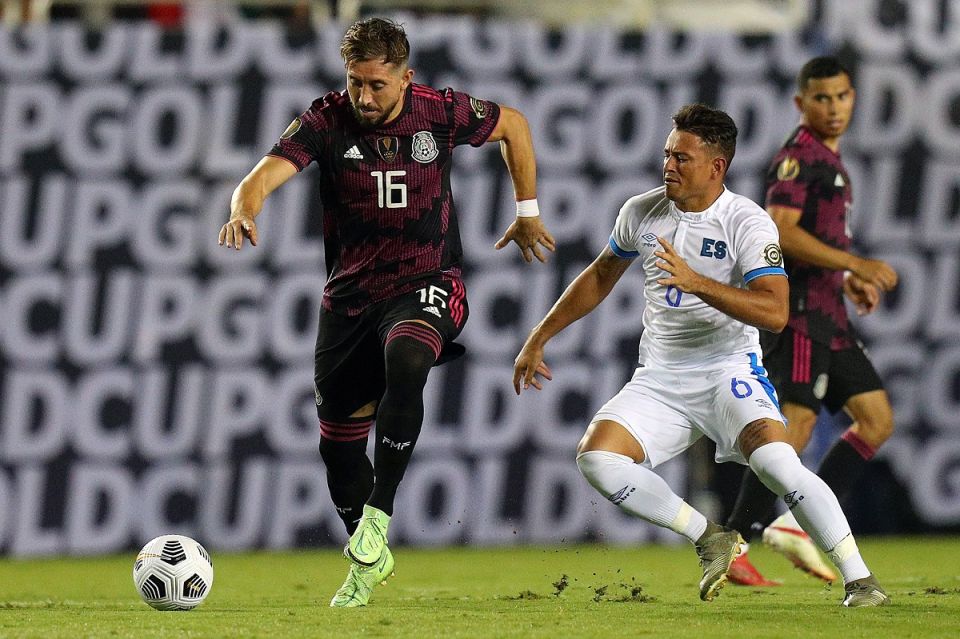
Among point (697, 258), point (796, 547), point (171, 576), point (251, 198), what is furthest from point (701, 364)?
point (171, 576)

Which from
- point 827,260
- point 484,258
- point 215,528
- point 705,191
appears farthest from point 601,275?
point 215,528

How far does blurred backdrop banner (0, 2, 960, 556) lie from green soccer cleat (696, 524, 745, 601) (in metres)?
4.61

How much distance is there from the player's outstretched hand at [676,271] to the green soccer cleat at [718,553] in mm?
1089

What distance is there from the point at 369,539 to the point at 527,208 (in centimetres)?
175

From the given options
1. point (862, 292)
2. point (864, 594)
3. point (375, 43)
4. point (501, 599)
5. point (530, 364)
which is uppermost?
point (375, 43)

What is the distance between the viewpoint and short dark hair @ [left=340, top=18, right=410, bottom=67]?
630cm

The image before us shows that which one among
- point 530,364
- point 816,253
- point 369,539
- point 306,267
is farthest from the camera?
point 306,267

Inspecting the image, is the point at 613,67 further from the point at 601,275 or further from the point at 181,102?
the point at 601,275

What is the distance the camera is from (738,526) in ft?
24.5

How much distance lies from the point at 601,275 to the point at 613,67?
464 cm

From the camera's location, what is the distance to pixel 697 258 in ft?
20.8

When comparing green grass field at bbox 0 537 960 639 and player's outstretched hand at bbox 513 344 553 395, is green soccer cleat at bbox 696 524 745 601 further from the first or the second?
player's outstretched hand at bbox 513 344 553 395

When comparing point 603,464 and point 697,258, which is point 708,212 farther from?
point 603,464

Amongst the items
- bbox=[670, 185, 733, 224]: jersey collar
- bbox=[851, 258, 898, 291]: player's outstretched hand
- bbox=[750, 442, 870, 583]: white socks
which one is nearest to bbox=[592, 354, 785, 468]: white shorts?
bbox=[750, 442, 870, 583]: white socks
